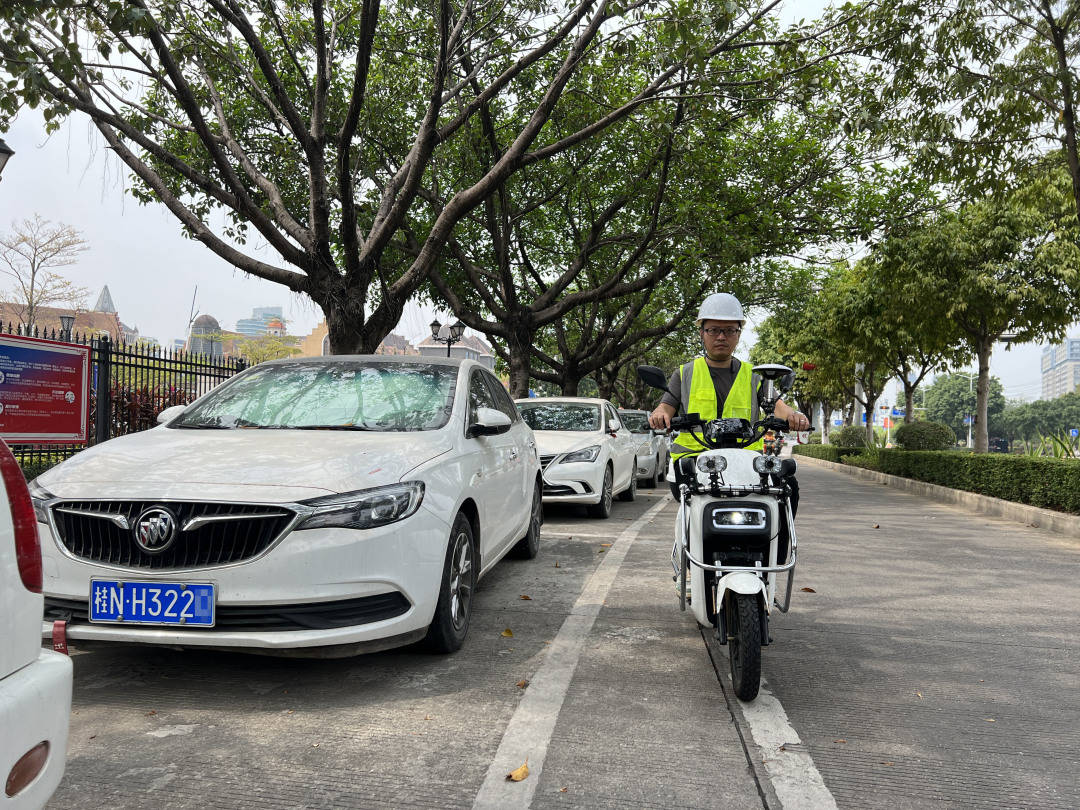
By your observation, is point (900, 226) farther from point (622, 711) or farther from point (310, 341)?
point (310, 341)

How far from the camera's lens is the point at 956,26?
33.3 ft

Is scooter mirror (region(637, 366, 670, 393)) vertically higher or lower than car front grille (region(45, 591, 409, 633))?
higher

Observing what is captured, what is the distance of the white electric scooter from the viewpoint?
3.45 m

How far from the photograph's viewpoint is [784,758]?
2.97 meters

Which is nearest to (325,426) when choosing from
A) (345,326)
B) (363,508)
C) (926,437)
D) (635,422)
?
(363,508)

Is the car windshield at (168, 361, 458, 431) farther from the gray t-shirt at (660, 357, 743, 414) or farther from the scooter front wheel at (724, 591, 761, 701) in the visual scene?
the scooter front wheel at (724, 591, 761, 701)

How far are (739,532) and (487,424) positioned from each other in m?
1.63

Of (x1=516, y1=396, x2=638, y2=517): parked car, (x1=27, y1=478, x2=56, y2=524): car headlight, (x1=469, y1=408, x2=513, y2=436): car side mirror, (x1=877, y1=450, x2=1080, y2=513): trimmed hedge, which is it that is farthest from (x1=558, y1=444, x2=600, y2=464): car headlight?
(x1=27, y1=478, x2=56, y2=524): car headlight

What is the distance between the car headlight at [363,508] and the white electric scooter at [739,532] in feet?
3.89

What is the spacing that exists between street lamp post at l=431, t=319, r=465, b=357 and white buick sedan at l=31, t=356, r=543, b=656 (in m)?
15.8

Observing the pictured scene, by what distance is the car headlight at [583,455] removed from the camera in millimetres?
9430

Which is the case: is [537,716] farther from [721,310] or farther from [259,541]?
[721,310]

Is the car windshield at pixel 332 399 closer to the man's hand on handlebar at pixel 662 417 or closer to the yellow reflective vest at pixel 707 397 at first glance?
the man's hand on handlebar at pixel 662 417

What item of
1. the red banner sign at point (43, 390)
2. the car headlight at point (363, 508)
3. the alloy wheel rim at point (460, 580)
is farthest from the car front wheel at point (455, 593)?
the red banner sign at point (43, 390)
